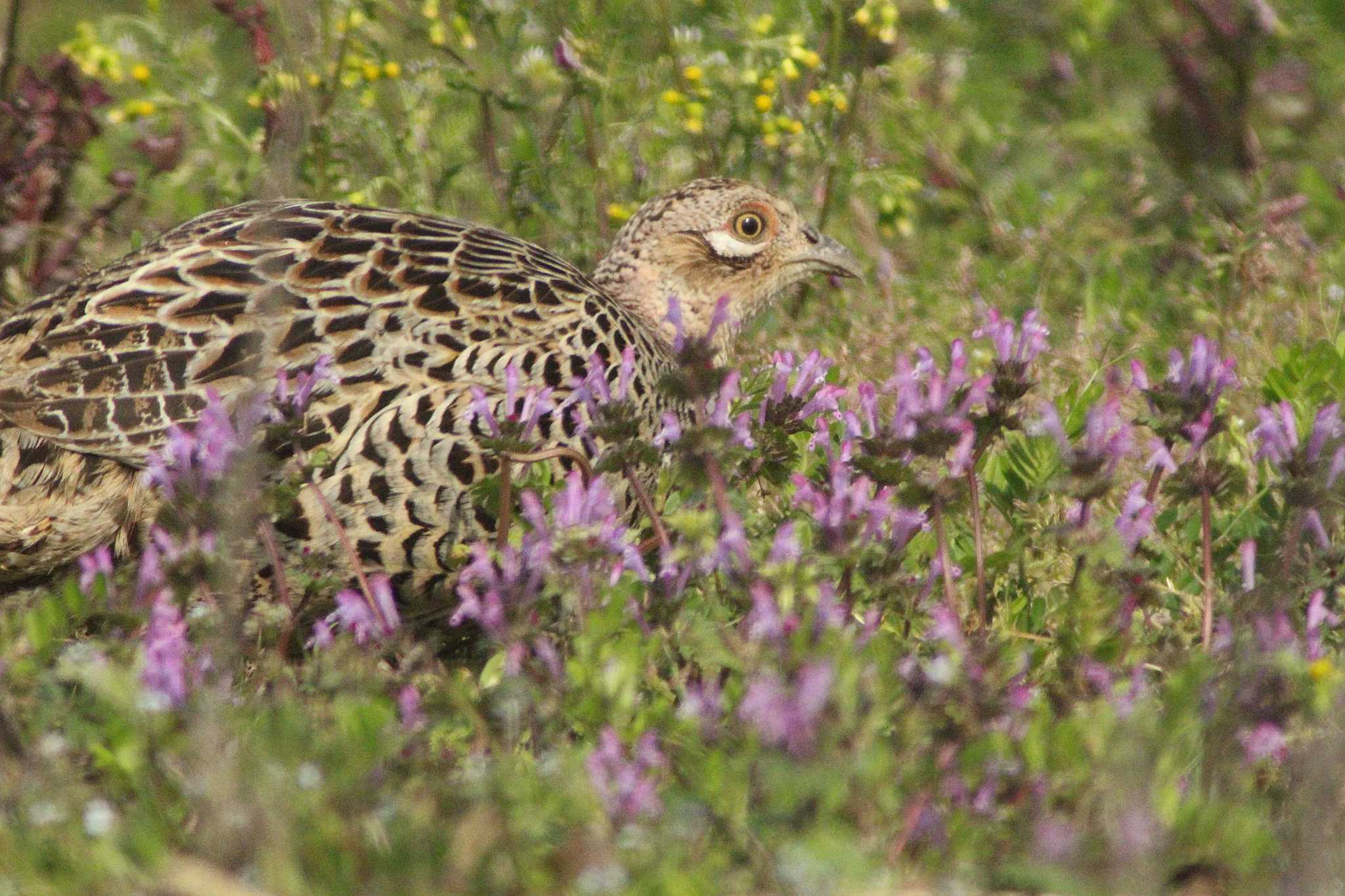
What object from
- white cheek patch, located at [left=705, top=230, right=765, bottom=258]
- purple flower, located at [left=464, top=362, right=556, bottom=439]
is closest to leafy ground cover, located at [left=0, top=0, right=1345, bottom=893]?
purple flower, located at [left=464, top=362, right=556, bottom=439]

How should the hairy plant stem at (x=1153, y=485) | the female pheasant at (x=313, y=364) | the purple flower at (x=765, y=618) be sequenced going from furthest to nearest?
the female pheasant at (x=313, y=364) → the hairy plant stem at (x=1153, y=485) → the purple flower at (x=765, y=618)

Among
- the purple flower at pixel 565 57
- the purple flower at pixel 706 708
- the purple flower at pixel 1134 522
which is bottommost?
the purple flower at pixel 706 708

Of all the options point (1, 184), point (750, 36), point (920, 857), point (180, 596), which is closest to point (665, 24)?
point (750, 36)

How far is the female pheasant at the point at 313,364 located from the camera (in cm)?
407

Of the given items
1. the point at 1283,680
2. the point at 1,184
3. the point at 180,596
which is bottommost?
the point at 1,184

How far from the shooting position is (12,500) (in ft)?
13.3

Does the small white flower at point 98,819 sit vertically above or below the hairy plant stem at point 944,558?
below

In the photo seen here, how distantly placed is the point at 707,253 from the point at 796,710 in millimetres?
3267

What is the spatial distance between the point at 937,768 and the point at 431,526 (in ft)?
5.53

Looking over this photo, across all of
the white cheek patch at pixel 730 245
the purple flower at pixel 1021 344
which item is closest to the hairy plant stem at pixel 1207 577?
the purple flower at pixel 1021 344

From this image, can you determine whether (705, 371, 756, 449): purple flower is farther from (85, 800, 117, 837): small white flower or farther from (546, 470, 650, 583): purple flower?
(85, 800, 117, 837): small white flower

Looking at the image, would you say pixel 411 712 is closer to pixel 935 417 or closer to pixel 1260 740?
pixel 935 417

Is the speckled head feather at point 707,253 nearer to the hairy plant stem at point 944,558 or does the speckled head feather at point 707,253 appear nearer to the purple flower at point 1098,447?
the hairy plant stem at point 944,558

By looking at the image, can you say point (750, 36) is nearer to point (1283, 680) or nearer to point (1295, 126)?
point (1295, 126)
